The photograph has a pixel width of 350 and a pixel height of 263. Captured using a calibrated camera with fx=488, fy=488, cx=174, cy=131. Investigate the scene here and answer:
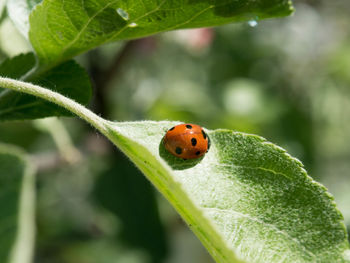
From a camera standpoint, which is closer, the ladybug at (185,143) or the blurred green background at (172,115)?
the ladybug at (185,143)

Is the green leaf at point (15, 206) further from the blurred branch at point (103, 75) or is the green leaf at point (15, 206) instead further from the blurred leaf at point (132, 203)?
the blurred leaf at point (132, 203)

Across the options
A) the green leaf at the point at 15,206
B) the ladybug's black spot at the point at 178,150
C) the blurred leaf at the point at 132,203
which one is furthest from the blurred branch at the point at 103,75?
the ladybug's black spot at the point at 178,150

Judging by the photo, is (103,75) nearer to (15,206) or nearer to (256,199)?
(15,206)

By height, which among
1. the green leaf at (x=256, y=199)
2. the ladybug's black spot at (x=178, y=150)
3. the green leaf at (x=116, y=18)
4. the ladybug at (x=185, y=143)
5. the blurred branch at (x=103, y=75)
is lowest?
the green leaf at (x=256, y=199)

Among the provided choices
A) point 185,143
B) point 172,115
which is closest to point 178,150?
point 185,143

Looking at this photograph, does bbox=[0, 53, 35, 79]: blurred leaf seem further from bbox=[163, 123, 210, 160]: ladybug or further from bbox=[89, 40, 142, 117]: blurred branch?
bbox=[89, 40, 142, 117]: blurred branch

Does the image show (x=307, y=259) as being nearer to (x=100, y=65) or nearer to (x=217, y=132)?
(x=217, y=132)
